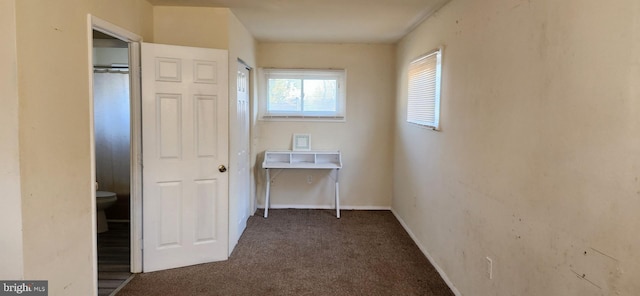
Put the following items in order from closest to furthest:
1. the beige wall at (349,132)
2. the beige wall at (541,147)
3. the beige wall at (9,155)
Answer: the beige wall at (541,147) → the beige wall at (9,155) → the beige wall at (349,132)

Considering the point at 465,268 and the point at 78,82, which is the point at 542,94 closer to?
the point at 465,268

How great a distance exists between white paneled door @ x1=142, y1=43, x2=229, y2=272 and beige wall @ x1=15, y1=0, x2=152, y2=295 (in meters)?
0.79

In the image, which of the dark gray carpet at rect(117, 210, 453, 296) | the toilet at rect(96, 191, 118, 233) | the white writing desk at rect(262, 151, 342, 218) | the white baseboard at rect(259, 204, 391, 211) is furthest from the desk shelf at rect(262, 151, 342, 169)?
the toilet at rect(96, 191, 118, 233)

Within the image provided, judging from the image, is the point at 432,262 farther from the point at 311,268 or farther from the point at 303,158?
the point at 303,158

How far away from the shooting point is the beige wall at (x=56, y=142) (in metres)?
1.85

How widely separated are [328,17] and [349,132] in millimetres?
1977

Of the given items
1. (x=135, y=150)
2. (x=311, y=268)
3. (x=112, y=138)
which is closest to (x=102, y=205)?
(x=112, y=138)

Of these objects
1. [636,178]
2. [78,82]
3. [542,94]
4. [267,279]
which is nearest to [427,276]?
[267,279]

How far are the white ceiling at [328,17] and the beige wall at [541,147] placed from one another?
57cm

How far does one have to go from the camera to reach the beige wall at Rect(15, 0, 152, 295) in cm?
185

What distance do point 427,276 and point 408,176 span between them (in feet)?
Result: 5.01

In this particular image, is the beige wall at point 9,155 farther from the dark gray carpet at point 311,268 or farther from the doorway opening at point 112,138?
the doorway opening at point 112,138

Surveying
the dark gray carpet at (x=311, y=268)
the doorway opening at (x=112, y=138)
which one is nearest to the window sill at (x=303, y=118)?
the dark gray carpet at (x=311, y=268)

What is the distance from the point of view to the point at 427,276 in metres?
3.27
